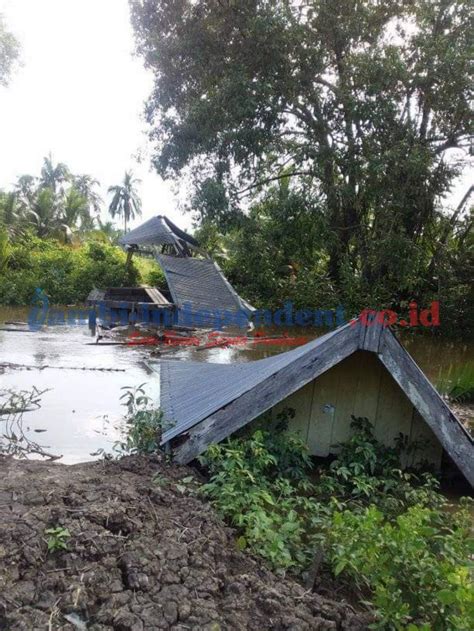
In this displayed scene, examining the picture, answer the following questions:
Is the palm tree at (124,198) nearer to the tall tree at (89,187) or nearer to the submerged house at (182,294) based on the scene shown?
the tall tree at (89,187)

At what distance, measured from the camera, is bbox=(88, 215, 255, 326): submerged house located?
524 inches

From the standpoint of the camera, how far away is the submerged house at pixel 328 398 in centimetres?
380

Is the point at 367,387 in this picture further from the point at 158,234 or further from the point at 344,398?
the point at 158,234

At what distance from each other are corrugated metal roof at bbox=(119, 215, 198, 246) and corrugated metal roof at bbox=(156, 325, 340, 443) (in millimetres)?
9152

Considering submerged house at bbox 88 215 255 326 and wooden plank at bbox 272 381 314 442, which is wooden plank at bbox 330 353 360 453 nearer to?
wooden plank at bbox 272 381 314 442

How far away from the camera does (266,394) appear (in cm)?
380

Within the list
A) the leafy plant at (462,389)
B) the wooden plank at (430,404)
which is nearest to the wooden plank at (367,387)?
the wooden plank at (430,404)

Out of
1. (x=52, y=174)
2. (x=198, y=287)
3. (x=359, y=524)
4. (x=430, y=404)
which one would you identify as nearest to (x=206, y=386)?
(x=430, y=404)

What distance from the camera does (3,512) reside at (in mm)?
2787

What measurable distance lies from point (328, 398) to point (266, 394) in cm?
89

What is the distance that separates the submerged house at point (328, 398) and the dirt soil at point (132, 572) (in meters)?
0.78

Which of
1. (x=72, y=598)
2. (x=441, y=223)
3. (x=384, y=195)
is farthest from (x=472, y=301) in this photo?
(x=72, y=598)

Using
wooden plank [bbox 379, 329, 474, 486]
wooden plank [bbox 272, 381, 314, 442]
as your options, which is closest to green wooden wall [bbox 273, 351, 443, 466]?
wooden plank [bbox 272, 381, 314, 442]

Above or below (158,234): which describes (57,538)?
below
